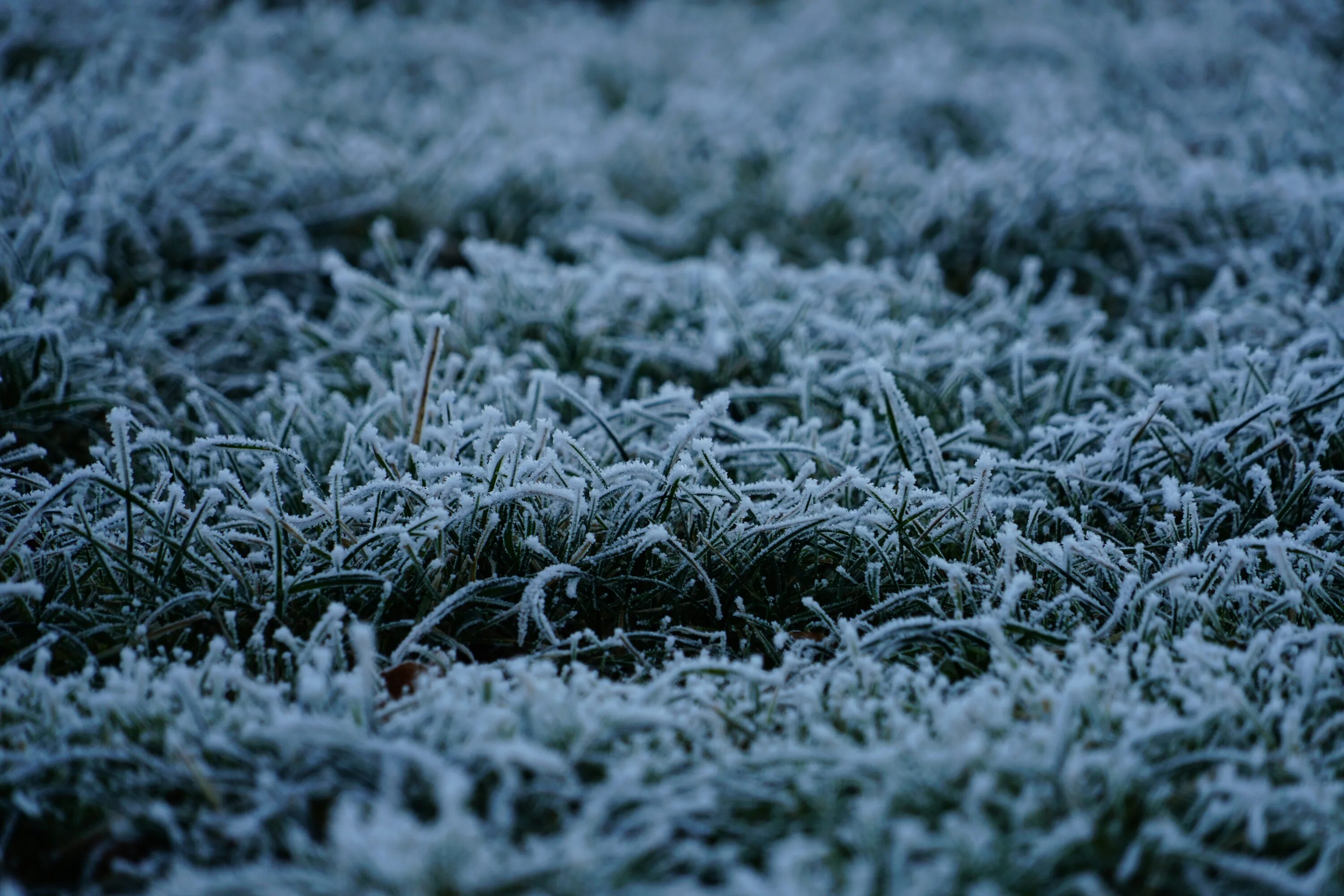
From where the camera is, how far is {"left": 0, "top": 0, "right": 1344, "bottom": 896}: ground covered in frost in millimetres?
1199

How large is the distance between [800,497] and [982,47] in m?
4.69

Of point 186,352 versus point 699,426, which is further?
point 186,352

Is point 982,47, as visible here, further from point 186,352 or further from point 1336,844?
point 1336,844

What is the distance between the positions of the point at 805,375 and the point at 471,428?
790 mm

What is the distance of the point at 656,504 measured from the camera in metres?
1.86

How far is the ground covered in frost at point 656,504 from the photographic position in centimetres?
120

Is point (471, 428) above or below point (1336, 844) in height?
above

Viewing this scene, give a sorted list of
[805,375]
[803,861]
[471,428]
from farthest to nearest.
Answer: [805,375] → [471,428] → [803,861]

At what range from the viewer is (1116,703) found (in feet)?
4.52

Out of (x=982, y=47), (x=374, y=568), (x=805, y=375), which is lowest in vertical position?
(x=374, y=568)

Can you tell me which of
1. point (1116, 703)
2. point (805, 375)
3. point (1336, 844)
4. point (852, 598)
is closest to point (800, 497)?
point (852, 598)

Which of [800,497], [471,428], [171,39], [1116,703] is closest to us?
[1116,703]

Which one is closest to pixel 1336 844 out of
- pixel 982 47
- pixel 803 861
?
pixel 803 861

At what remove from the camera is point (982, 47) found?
560cm
